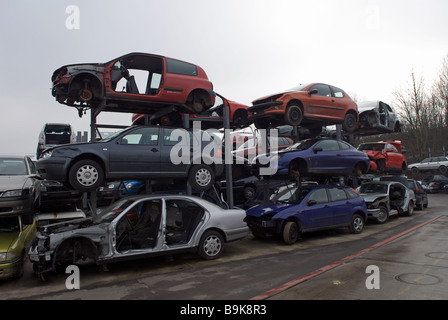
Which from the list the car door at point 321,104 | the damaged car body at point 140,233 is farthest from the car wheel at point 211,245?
the car door at point 321,104

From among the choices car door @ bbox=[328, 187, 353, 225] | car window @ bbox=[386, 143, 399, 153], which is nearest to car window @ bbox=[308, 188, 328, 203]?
car door @ bbox=[328, 187, 353, 225]

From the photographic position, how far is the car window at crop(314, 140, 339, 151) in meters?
9.40

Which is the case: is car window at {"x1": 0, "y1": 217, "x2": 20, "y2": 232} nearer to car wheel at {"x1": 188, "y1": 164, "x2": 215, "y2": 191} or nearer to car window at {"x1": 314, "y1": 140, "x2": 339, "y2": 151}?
car wheel at {"x1": 188, "y1": 164, "x2": 215, "y2": 191}

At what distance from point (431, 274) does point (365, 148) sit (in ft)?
29.7

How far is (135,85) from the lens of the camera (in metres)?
7.91

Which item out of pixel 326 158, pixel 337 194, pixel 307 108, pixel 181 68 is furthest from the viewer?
pixel 307 108

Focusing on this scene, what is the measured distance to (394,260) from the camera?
5953mm

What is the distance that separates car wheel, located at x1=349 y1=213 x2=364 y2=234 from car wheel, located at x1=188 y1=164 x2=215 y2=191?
447 cm

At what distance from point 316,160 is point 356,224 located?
2226mm

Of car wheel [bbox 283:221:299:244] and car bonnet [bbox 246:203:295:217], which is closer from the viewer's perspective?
car wheel [bbox 283:221:299:244]

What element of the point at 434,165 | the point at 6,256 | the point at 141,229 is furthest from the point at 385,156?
the point at 434,165

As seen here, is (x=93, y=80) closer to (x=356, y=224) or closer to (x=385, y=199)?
(x=356, y=224)

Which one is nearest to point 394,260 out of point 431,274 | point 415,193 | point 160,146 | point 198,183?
point 431,274

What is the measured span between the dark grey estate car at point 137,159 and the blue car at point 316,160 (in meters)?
1.90
